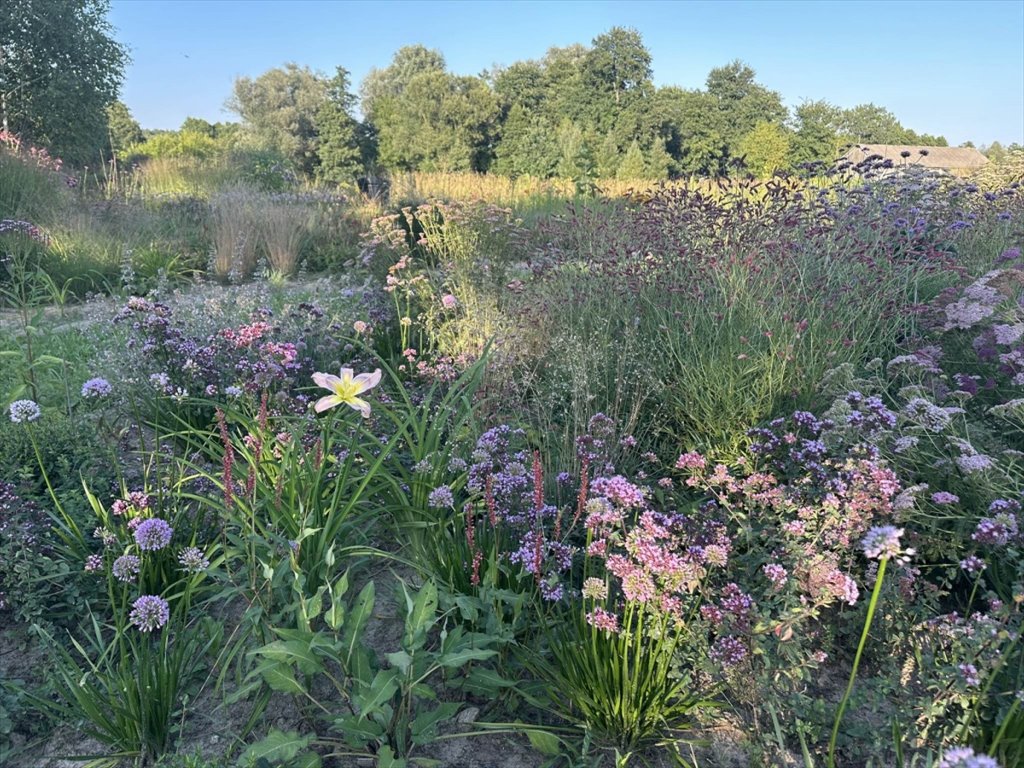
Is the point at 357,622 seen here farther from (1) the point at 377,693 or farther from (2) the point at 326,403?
(2) the point at 326,403

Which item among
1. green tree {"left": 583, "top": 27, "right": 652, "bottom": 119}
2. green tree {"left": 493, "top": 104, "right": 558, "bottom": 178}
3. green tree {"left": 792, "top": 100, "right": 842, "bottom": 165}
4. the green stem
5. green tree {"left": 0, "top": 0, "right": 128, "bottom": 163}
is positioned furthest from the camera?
green tree {"left": 583, "top": 27, "right": 652, "bottom": 119}

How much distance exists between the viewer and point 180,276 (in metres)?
7.04

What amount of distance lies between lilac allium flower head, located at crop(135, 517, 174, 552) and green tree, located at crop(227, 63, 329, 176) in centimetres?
3516

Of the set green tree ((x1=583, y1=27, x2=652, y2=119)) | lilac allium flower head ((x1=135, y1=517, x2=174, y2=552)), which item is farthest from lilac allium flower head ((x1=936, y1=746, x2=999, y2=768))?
green tree ((x1=583, y1=27, x2=652, y2=119))

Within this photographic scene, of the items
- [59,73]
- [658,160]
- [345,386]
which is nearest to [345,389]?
[345,386]

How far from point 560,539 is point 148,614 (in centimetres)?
106

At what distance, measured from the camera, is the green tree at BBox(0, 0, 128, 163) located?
14.8 meters

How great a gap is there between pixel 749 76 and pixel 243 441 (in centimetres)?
3988

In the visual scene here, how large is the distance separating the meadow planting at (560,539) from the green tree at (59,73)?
53.3 feet

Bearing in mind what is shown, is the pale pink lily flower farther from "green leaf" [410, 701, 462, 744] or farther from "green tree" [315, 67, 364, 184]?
"green tree" [315, 67, 364, 184]

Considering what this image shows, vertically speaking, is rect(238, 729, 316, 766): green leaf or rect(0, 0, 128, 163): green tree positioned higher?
rect(0, 0, 128, 163): green tree

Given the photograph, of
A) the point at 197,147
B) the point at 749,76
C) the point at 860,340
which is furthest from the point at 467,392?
the point at 749,76

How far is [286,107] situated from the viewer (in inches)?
1379

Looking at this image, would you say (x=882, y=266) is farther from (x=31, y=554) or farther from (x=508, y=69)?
(x=508, y=69)
